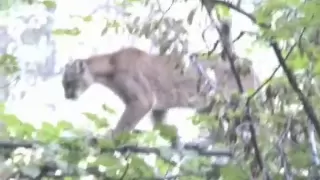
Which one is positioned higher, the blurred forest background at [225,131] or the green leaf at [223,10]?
the green leaf at [223,10]

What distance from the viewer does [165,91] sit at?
1.91 m

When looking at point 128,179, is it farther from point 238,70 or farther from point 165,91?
point 165,91

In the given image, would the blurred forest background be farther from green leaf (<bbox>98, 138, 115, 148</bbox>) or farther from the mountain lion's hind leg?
the mountain lion's hind leg

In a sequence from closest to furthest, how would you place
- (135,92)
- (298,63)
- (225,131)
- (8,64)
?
(298,63) < (225,131) < (8,64) < (135,92)

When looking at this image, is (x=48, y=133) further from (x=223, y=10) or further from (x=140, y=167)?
(x=223, y=10)

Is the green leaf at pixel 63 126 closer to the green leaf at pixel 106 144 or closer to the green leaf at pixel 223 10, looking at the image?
the green leaf at pixel 106 144

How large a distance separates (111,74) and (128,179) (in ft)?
4.31

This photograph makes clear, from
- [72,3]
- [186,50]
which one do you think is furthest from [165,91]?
[186,50]

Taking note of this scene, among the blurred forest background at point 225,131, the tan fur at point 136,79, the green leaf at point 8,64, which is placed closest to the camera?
the blurred forest background at point 225,131

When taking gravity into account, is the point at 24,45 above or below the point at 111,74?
above

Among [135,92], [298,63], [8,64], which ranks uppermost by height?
[298,63]

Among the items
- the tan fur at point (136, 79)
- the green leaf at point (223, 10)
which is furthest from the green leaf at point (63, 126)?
the tan fur at point (136, 79)

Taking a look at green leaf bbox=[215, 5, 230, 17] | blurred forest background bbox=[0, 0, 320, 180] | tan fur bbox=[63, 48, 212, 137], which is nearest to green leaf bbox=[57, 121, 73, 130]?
blurred forest background bbox=[0, 0, 320, 180]

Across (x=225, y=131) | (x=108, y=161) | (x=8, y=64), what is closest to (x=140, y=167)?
(x=108, y=161)
